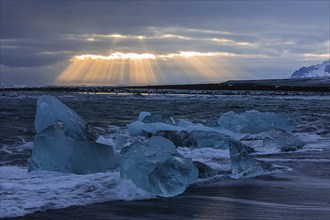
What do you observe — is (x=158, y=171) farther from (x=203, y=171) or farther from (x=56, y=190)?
(x=56, y=190)

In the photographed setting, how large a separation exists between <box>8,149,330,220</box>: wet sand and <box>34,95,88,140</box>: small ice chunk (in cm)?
307

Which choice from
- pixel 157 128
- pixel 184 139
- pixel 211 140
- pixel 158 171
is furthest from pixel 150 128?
pixel 158 171

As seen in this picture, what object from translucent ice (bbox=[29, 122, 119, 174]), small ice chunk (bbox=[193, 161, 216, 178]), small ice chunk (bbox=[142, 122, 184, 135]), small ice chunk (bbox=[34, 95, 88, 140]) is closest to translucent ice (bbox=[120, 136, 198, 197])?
small ice chunk (bbox=[193, 161, 216, 178])

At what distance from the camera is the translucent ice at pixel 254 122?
46.5 feet

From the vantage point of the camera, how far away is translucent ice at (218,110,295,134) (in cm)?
1416

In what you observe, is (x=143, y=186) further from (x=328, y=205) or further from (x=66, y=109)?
(x=66, y=109)

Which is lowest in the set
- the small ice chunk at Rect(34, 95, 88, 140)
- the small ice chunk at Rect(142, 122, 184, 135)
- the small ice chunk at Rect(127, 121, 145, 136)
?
the small ice chunk at Rect(127, 121, 145, 136)

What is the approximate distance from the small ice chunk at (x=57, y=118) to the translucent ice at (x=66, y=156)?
0.90 m

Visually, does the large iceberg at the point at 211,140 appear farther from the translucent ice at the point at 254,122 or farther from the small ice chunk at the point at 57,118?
the translucent ice at the point at 254,122

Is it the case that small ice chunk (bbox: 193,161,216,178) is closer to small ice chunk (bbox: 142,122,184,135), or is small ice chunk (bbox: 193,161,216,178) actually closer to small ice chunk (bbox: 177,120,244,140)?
small ice chunk (bbox: 142,122,184,135)

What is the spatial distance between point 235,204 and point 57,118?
4352mm

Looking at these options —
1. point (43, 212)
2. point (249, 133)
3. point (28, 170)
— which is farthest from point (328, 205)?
point (249, 133)

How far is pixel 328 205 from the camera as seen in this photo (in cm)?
516

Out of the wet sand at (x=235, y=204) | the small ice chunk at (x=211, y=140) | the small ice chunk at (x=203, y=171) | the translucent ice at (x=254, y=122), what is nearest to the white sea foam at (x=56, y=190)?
the wet sand at (x=235, y=204)
